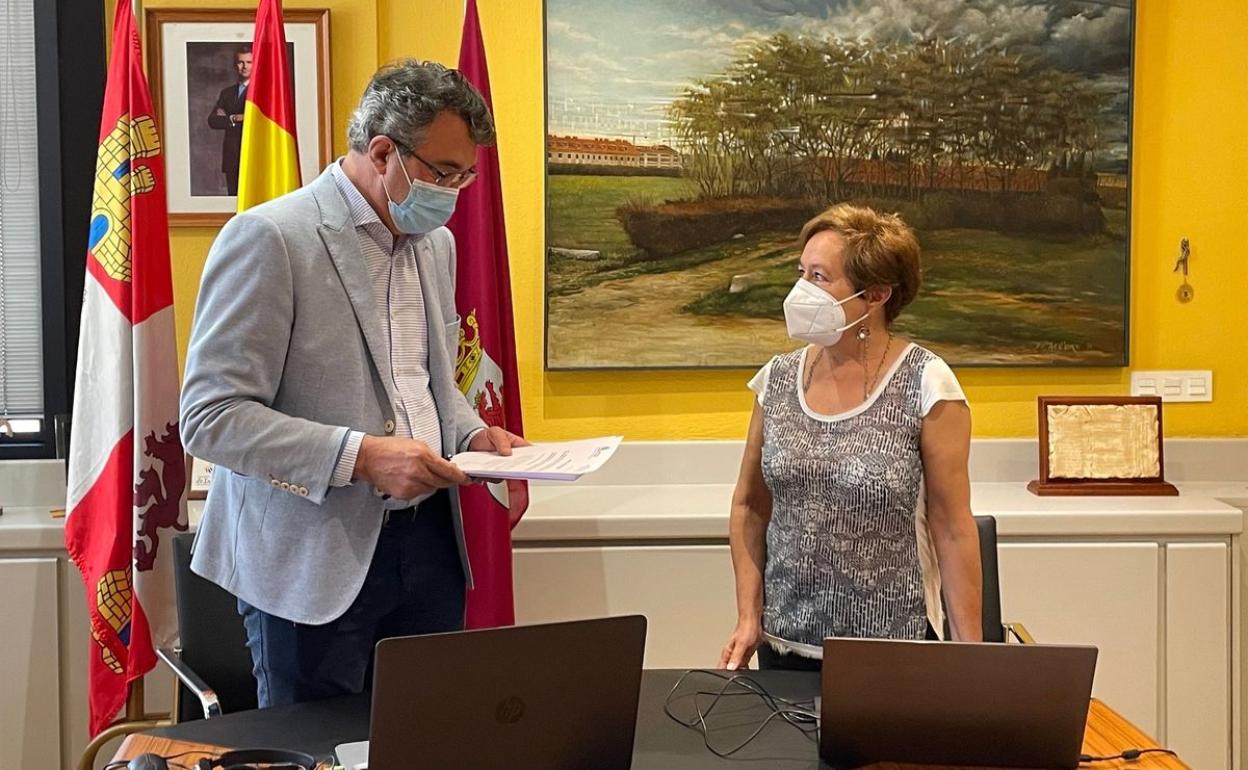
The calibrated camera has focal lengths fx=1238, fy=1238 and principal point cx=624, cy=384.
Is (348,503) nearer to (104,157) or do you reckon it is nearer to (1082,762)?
(1082,762)

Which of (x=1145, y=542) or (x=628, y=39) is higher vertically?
(x=628, y=39)

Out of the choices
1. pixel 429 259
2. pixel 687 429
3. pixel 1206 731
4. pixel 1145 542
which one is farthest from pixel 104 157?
pixel 1206 731

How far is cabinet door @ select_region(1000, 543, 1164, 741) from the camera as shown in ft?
9.64

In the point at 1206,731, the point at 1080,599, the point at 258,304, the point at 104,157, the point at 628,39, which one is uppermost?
the point at 628,39

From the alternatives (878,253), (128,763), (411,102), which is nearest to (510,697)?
(128,763)

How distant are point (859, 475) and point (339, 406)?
2.70ft

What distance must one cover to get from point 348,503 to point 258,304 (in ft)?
1.05

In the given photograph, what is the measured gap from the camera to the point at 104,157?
109 inches

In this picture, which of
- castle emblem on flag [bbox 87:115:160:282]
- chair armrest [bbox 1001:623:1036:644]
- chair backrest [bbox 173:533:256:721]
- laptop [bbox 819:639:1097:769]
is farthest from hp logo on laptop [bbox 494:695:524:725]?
castle emblem on flag [bbox 87:115:160:282]

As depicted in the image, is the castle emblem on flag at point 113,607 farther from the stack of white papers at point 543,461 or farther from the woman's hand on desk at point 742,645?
the woman's hand on desk at point 742,645

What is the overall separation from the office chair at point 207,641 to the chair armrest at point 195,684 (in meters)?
0.05

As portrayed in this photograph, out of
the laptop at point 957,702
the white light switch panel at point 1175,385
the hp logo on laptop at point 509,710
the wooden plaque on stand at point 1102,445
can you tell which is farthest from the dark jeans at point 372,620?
the white light switch panel at point 1175,385

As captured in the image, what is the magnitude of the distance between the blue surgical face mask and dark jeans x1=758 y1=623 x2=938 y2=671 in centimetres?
89
